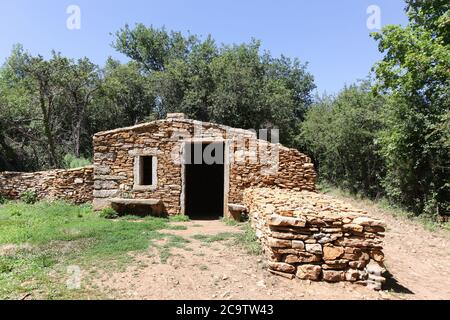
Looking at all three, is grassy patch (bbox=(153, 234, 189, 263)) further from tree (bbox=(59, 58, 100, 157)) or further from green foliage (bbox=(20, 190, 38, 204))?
tree (bbox=(59, 58, 100, 157))

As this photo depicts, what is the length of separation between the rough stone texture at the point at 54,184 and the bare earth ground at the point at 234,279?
6.14 m

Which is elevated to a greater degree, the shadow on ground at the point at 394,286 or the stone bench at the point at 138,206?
the stone bench at the point at 138,206

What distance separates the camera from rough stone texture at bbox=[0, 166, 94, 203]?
11.4m

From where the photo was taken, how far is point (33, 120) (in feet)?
56.7

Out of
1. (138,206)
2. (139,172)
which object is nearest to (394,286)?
(138,206)

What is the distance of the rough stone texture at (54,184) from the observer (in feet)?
37.5

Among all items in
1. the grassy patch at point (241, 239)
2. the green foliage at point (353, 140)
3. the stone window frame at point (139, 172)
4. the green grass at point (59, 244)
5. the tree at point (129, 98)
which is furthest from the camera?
the tree at point (129, 98)

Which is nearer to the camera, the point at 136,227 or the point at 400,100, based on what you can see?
the point at 136,227

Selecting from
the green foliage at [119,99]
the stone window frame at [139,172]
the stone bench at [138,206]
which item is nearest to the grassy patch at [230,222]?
the stone bench at [138,206]

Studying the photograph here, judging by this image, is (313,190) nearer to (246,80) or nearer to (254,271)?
(254,271)

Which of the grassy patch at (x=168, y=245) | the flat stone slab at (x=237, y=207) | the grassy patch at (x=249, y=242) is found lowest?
the grassy patch at (x=168, y=245)

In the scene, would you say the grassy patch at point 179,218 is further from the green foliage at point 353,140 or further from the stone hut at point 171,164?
the green foliage at point 353,140
